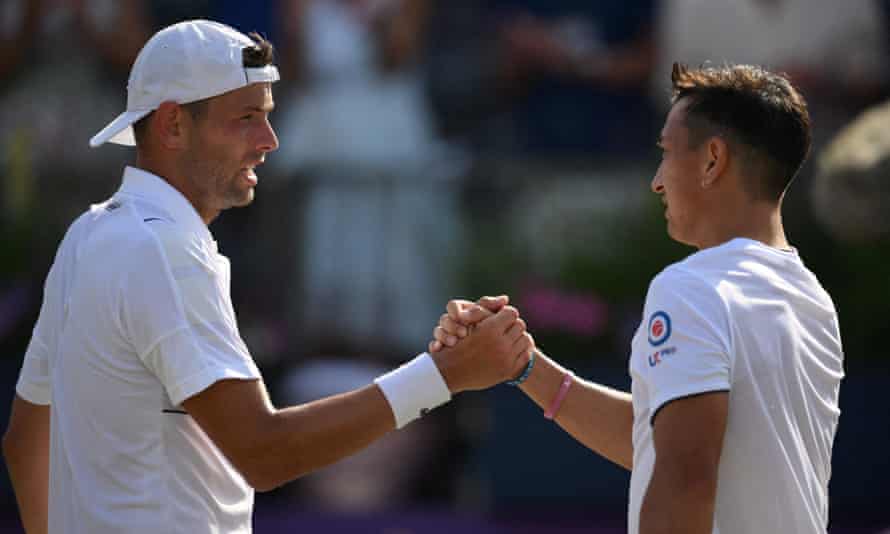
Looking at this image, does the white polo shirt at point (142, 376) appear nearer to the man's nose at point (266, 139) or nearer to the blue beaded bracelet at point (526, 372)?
the man's nose at point (266, 139)

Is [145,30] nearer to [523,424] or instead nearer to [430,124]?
[430,124]

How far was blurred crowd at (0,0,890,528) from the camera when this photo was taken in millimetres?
7359

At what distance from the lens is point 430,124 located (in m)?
7.73

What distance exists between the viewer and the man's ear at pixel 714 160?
2.75 metres

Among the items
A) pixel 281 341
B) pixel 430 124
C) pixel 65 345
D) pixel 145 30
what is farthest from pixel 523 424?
pixel 65 345

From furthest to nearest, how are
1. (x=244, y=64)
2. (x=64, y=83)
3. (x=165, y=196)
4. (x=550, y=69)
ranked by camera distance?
(x=64, y=83) < (x=550, y=69) < (x=244, y=64) < (x=165, y=196)

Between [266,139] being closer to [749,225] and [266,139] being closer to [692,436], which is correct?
[749,225]

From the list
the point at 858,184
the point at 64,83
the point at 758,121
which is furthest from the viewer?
the point at 64,83

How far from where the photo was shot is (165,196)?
3070 mm

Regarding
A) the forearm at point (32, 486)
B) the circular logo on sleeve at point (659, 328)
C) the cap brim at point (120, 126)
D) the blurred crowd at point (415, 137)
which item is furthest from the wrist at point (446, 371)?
the blurred crowd at point (415, 137)

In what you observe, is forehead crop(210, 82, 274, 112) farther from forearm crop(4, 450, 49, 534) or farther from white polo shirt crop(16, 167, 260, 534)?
forearm crop(4, 450, 49, 534)

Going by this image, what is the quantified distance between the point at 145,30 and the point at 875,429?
169 inches

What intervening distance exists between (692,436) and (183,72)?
1.37m

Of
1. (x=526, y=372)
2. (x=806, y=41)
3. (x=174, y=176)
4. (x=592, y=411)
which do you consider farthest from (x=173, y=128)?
(x=806, y=41)
